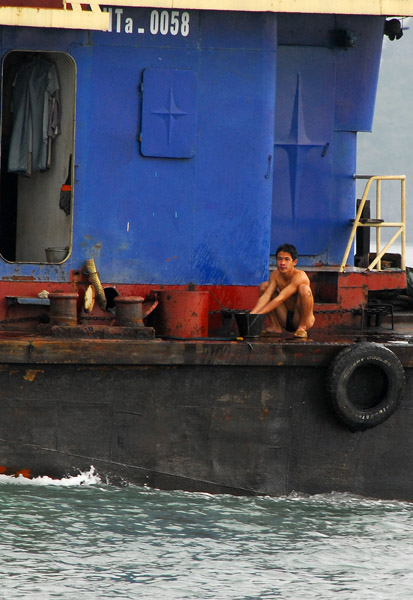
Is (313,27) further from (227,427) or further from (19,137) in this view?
(227,427)

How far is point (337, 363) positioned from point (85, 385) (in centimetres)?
170

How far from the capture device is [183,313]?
23.2ft

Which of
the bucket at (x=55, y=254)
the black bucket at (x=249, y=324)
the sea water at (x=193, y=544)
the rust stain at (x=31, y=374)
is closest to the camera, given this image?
the sea water at (x=193, y=544)

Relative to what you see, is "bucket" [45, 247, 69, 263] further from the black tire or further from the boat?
the black tire

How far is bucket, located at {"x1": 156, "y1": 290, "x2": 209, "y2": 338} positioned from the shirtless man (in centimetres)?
40

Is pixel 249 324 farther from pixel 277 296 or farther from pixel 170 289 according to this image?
pixel 170 289

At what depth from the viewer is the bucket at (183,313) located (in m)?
7.08

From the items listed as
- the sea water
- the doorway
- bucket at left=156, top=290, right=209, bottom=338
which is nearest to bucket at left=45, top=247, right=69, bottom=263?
the doorway

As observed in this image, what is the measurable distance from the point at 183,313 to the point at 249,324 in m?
0.48

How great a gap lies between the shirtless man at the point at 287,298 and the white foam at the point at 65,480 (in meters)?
1.63

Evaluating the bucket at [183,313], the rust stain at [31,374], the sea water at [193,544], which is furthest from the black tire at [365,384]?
the rust stain at [31,374]

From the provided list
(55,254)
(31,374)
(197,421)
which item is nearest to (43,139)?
(55,254)

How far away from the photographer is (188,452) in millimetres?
6848

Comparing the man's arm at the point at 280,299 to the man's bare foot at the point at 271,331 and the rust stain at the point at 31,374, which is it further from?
the rust stain at the point at 31,374
